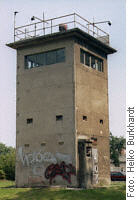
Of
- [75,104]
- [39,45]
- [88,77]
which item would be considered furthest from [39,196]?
[39,45]

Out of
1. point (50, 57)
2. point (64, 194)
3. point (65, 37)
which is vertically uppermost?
point (65, 37)

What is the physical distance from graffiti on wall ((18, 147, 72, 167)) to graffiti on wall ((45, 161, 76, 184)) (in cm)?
38

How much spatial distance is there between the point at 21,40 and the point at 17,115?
666 cm

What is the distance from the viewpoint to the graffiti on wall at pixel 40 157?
28.4 meters

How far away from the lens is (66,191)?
2558 centimetres

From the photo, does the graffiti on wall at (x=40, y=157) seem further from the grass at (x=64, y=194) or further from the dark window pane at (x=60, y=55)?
the dark window pane at (x=60, y=55)

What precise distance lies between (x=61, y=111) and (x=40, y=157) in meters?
4.19

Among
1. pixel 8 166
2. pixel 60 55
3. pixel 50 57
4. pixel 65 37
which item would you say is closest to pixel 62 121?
pixel 60 55

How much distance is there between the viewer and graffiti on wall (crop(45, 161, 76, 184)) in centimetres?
2789

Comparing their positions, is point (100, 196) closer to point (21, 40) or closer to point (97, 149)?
point (97, 149)

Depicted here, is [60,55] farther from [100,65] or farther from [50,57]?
[100,65]

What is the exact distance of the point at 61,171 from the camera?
28328 mm

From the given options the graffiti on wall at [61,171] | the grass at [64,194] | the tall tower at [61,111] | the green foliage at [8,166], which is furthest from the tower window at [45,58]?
the green foliage at [8,166]

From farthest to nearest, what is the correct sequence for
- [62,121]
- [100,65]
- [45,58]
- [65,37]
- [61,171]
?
[100,65], [45,58], [65,37], [62,121], [61,171]
